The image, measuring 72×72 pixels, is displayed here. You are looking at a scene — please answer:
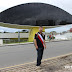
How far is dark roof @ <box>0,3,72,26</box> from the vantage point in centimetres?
2745

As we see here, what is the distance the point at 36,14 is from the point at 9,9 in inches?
312

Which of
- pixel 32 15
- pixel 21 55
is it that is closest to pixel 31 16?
pixel 32 15

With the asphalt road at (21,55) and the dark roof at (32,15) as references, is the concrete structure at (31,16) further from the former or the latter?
the asphalt road at (21,55)

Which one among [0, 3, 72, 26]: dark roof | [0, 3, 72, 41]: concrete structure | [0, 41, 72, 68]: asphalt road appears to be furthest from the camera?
[0, 3, 72, 26]: dark roof

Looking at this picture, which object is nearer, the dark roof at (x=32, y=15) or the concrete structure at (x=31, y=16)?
the concrete structure at (x=31, y=16)

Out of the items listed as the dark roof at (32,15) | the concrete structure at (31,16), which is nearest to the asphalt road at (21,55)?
the concrete structure at (31,16)

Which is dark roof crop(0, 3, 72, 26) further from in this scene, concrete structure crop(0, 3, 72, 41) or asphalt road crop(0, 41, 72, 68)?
asphalt road crop(0, 41, 72, 68)

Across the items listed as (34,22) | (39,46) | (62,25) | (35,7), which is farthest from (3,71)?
(62,25)

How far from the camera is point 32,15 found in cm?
2834

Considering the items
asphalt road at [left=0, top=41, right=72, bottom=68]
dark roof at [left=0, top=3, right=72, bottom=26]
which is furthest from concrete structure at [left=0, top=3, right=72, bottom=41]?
asphalt road at [left=0, top=41, right=72, bottom=68]

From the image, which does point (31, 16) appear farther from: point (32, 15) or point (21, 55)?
point (21, 55)

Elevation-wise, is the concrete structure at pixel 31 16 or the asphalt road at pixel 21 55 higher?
the concrete structure at pixel 31 16

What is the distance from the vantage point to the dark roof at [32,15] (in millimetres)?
27453

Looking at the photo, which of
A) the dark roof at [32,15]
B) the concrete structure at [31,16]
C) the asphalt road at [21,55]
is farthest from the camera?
the dark roof at [32,15]
